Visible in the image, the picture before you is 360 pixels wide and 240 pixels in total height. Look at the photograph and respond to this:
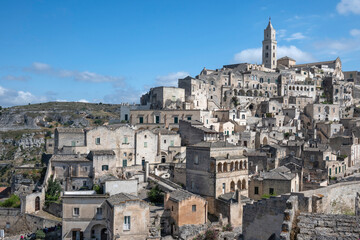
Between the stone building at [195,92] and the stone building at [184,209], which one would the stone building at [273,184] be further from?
the stone building at [195,92]

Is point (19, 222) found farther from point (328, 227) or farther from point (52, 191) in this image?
point (328, 227)

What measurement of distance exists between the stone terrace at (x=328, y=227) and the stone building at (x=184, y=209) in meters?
19.6

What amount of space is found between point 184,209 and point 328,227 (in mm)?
20767

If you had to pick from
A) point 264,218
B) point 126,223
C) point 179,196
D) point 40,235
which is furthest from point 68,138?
point 264,218

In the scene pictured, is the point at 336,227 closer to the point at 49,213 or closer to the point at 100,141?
the point at 49,213

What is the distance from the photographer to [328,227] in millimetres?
8148

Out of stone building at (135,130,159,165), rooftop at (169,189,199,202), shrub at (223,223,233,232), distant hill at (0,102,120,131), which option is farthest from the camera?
distant hill at (0,102,120,131)

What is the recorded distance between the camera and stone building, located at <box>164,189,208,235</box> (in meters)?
28.0

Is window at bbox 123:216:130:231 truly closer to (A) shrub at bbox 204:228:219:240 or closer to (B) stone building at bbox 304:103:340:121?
(A) shrub at bbox 204:228:219:240

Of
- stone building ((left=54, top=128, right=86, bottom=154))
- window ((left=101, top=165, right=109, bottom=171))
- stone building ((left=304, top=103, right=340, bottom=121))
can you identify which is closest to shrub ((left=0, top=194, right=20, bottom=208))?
stone building ((left=54, top=128, right=86, bottom=154))

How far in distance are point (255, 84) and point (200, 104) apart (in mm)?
18970

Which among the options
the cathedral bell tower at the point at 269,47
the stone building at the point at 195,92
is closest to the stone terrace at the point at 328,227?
the stone building at the point at 195,92

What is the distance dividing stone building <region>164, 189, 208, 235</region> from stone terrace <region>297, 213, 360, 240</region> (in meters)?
19.6

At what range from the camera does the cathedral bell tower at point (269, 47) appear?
3784 inches
